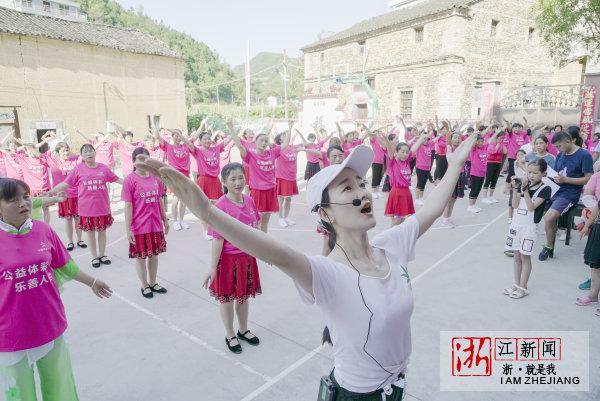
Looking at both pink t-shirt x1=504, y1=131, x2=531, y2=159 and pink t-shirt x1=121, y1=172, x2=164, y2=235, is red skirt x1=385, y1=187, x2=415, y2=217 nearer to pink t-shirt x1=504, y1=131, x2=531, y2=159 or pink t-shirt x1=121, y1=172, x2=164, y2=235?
pink t-shirt x1=121, y1=172, x2=164, y2=235

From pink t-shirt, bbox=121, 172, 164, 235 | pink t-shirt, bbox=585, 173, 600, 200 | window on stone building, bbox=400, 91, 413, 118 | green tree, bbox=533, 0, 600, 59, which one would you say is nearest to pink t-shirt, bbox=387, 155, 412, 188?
pink t-shirt, bbox=585, 173, 600, 200

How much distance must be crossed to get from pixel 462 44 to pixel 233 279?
912 inches

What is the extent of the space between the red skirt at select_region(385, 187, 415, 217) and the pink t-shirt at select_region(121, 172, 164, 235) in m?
3.86

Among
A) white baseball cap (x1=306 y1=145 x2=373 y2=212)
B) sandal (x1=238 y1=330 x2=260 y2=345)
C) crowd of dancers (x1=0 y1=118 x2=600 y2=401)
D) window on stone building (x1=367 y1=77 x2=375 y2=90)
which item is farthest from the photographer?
window on stone building (x1=367 y1=77 x2=375 y2=90)

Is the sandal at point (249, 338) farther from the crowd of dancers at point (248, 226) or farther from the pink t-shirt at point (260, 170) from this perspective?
the pink t-shirt at point (260, 170)

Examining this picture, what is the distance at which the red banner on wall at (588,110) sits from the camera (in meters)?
12.8

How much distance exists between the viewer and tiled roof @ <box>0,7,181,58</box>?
59.7 ft

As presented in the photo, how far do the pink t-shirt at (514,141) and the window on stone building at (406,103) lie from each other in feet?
48.3

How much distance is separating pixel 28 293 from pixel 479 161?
8.83 meters

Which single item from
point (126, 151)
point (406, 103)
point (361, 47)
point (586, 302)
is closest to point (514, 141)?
point (586, 302)

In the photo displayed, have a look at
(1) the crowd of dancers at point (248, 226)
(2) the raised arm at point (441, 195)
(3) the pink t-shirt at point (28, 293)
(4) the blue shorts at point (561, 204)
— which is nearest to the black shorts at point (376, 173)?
(1) the crowd of dancers at point (248, 226)

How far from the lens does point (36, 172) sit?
7.62 m

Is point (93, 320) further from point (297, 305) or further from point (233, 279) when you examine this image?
point (297, 305)

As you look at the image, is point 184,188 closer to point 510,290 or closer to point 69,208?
point 510,290
